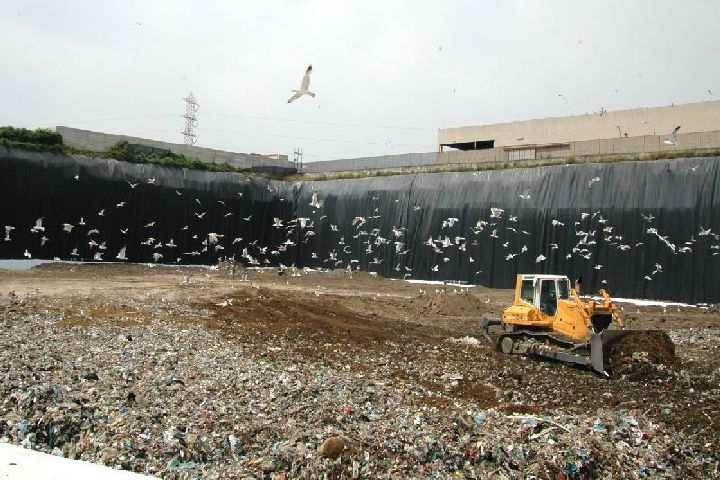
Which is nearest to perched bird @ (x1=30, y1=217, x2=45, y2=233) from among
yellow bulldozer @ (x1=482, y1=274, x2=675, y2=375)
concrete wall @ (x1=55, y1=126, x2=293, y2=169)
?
concrete wall @ (x1=55, y1=126, x2=293, y2=169)

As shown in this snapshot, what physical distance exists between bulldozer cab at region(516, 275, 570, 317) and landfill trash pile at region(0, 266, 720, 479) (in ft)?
4.49

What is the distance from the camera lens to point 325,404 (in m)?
7.98

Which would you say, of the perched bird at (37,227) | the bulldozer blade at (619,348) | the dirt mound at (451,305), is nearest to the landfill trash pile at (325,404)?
the bulldozer blade at (619,348)

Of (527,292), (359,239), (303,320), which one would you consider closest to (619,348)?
(527,292)

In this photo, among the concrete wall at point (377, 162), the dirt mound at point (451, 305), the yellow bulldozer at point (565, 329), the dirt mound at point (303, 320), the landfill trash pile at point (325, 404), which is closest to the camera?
the landfill trash pile at point (325, 404)

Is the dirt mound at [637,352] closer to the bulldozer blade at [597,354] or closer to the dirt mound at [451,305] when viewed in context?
the bulldozer blade at [597,354]

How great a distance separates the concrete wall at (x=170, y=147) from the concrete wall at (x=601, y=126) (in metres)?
12.3

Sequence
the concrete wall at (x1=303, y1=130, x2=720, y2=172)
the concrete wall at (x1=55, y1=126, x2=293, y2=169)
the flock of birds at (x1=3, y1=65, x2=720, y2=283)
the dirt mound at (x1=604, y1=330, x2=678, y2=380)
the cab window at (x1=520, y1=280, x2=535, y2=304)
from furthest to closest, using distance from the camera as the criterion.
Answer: the concrete wall at (x1=55, y1=126, x2=293, y2=169)
the concrete wall at (x1=303, y1=130, x2=720, y2=172)
the flock of birds at (x1=3, y1=65, x2=720, y2=283)
the cab window at (x1=520, y1=280, x2=535, y2=304)
the dirt mound at (x1=604, y1=330, x2=678, y2=380)

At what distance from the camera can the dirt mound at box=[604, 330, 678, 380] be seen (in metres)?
11.1

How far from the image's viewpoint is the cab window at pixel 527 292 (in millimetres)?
14018

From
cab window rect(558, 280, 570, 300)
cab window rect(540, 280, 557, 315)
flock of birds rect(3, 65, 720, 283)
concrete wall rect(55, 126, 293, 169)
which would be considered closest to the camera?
cab window rect(558, 280, 570, 300)

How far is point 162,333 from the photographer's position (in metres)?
13.0

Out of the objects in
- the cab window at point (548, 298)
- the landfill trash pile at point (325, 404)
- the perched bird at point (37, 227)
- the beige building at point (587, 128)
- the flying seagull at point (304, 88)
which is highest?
the beige building at point (587, 128)

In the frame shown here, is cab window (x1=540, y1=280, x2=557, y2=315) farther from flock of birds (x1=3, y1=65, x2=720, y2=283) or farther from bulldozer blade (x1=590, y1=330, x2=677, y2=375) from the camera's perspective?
flock of birds (x1=3, y1=65, x2=720, y2=283)
